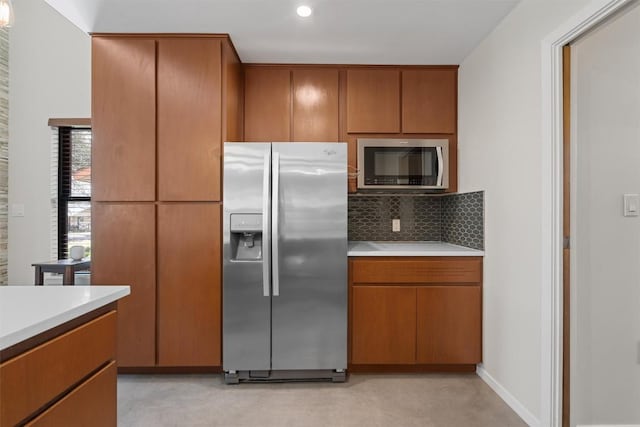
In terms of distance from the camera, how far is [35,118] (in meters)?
3.61

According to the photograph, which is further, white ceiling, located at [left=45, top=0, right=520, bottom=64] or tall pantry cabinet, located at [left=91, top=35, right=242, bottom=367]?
tall pantry cabinet, located at [left=91, top=35, right=242, bottom=367]

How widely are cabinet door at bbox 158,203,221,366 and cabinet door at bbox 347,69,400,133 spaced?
136 centimetres

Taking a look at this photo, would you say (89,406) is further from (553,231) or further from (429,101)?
(429,101)

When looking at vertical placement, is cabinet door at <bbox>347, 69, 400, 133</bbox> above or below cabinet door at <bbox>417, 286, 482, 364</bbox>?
above

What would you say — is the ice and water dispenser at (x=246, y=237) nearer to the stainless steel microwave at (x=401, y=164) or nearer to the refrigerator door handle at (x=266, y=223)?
the refrigerator door handle at (x=266, y=223)

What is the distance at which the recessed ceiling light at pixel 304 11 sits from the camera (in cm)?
215

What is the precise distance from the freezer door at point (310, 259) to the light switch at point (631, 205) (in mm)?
1479

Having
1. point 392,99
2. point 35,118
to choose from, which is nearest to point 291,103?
point 392,99

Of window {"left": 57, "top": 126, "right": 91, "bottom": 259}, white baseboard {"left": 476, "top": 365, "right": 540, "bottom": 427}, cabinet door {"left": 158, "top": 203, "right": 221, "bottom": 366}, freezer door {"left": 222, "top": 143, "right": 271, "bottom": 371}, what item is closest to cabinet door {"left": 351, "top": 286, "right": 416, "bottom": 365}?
white baseboard {"left": 476, "top": 365, "right": 540, "bottom": 427}

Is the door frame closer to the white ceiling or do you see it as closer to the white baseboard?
the white baseboard

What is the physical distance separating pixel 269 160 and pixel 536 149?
1548 millimetres

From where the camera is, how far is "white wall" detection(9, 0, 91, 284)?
11.8 feet

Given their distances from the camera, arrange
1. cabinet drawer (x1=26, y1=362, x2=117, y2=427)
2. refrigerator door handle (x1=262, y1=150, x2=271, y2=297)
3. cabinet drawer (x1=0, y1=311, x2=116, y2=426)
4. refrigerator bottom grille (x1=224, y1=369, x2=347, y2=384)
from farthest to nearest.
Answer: refrigerator bottom grille (x1=224, y1=369, x2=347, y2=384) → refrigerator door handle (x1=262, y1=150, x2=271, y2=297) → cabinet drawer (x1=26, y1=362, x2=117, y2=427) → cabinet drawer (x1=0, y1=311, x2=116, y2=426)

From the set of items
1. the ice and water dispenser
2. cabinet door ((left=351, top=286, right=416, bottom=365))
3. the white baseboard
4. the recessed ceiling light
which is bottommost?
the white baseboard
